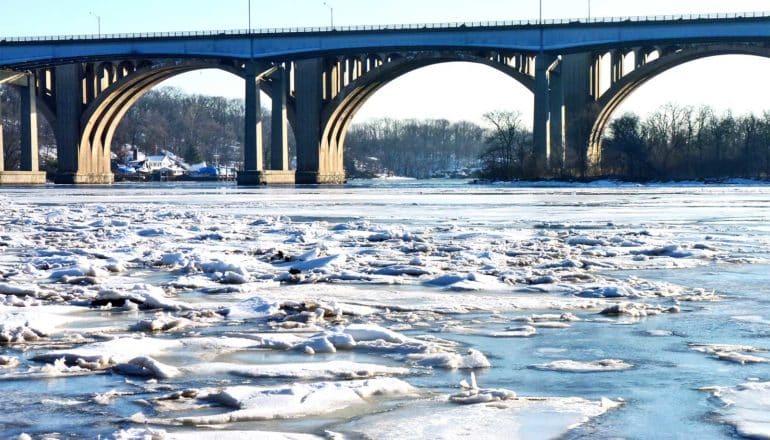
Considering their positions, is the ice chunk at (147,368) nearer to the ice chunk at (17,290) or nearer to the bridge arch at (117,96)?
the ice chunk at (17,290)

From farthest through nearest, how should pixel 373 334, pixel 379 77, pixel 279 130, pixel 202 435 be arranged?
pixel 379 77, pixel 279 130, pixel 373 334, pixel 202 435

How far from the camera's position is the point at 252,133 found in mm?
83500

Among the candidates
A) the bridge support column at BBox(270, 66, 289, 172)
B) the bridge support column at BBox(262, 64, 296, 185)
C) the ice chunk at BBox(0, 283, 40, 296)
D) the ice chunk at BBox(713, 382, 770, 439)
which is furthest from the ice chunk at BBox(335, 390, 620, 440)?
the bridge support column at BBox(270, 66, 289, 172)

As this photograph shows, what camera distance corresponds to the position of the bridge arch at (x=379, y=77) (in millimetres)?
82312

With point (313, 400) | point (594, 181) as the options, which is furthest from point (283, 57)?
point (313, 400)

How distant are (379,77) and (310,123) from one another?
6.39m

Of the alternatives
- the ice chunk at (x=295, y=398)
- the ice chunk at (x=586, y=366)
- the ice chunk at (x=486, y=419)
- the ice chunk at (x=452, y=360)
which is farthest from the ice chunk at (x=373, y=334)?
the ice chunk at (x=486, y=419)

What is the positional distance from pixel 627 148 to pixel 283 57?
28.3 m

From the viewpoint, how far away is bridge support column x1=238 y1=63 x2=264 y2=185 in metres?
82.2

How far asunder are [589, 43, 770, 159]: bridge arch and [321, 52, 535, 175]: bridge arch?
573 cm

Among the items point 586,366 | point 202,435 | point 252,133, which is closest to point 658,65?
point 252,133

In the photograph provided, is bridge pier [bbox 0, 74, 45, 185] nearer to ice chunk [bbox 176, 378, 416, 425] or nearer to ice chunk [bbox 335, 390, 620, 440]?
ice chunk [bbox 176, 378, 416, 425]

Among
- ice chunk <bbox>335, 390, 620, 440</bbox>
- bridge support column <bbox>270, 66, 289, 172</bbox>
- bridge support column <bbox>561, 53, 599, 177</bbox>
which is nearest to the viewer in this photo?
ice chunk <bbox>335, 390, 620, 440</bbox>

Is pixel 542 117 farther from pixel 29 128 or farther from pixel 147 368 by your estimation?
pixel 147 368
